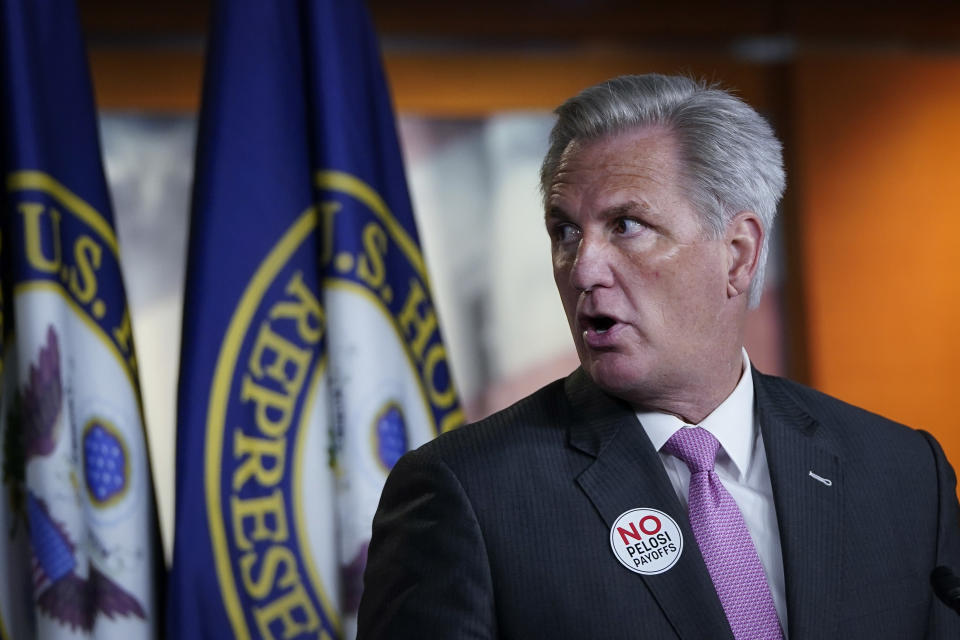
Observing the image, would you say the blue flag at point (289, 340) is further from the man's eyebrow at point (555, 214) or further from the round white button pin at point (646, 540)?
the round white button pin at point (646, 540)

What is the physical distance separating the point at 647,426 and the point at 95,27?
7.24 ft

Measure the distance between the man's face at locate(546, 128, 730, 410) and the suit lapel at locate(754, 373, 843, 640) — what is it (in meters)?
0.17

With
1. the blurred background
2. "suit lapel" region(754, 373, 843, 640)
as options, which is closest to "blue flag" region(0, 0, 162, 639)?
the blurred background

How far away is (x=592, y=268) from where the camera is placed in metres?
1.56

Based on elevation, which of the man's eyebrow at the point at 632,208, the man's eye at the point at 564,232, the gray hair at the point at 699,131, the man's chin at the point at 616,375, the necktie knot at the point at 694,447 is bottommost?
the necktie knot at the point at 694,447

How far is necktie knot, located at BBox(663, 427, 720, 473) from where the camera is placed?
5.27 feet

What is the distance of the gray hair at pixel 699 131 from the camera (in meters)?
1.63

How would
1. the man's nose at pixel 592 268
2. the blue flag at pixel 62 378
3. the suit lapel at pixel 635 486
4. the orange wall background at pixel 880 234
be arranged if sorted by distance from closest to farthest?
1. the suit lapel at pixel 635 486
2. the man's nose at pixel 592 268
3. the blue flag at pixel 62 378
4. the orange wall background at pixel 880 234

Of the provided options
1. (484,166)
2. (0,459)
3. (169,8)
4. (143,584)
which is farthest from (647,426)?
(169,8)

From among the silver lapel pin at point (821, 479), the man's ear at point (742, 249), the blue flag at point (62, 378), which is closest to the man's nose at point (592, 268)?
the man's ear at point (742, 249)

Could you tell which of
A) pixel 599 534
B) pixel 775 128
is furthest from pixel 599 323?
pixel 775 128

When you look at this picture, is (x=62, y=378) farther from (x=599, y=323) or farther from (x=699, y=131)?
(x=699, y=131)

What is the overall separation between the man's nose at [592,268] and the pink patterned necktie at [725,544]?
26 cm

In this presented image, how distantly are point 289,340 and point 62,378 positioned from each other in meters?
0.49
